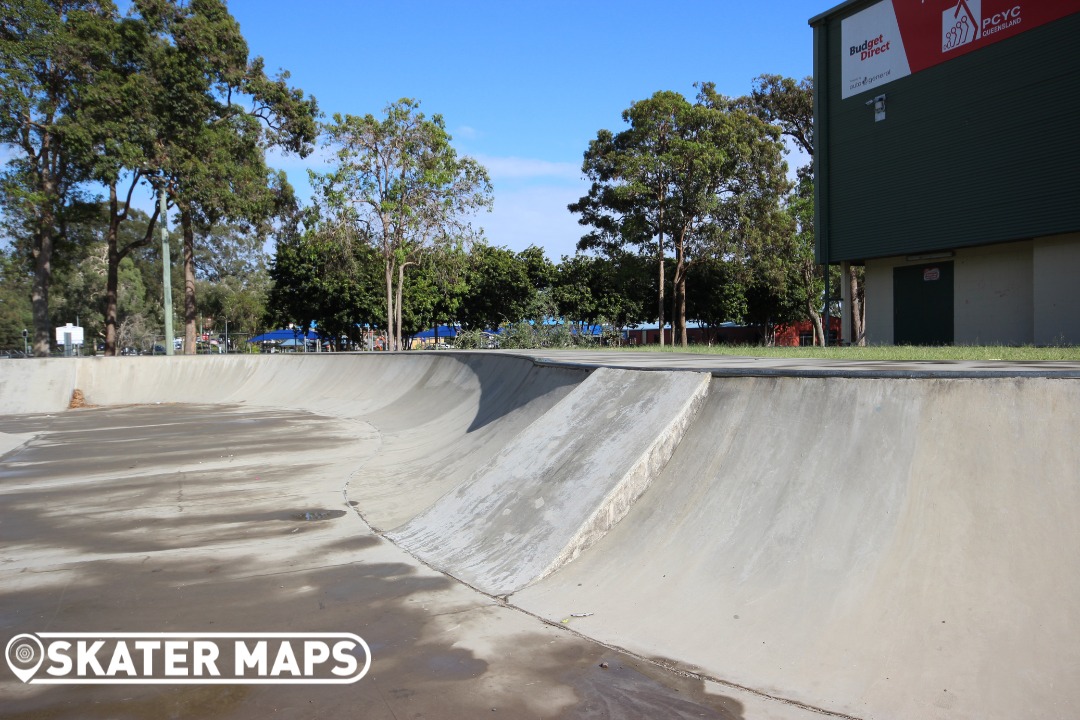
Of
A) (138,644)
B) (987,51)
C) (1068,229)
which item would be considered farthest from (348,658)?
(987,51)

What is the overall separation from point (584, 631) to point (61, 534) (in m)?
5.37

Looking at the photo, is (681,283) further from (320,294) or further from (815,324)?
(320,294)

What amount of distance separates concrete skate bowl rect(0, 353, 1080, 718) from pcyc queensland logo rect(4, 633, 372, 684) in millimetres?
1230

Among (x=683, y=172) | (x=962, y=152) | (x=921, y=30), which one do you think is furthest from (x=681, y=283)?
(x=962, y=152)

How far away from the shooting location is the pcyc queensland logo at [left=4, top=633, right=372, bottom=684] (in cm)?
381

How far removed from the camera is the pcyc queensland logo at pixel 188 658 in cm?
381

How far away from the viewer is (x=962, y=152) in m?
18.5

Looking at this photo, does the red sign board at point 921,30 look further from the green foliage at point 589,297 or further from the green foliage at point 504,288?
the green foliage at point 504,288

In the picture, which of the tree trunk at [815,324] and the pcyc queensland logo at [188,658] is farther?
the tree trunk at [815,324]

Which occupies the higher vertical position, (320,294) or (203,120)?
(203,120)

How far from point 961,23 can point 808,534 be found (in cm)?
1911

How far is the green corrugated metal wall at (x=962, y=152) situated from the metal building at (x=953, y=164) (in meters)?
Result: 0.03

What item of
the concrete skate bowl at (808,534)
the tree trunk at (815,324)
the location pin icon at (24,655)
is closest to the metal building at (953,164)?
the concrete skate bowl at (808,534)

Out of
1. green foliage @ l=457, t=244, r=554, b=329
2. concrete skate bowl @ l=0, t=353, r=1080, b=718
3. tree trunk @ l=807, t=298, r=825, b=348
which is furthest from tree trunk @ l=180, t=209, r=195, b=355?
tree trunk @ l=807, t=298, r=825, b=348
